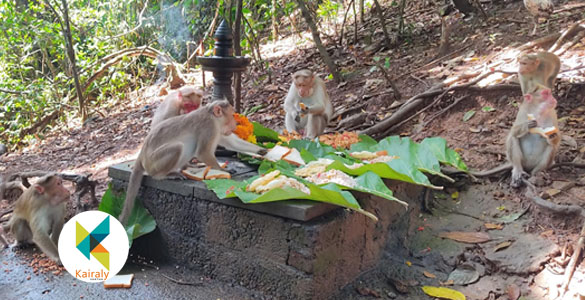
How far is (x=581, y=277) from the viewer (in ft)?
11.3

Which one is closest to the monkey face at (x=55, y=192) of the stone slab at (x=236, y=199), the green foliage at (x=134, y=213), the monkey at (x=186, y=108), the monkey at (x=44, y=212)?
the monkey at (x=44, y=212)

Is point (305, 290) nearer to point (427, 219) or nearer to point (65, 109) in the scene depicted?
point (427, 219)

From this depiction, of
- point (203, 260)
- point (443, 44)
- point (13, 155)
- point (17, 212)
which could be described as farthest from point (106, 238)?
point (13, 155)

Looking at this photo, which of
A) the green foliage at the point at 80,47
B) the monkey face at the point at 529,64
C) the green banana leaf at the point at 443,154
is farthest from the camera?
the green foliage at the point at 80,47

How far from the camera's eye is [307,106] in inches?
231

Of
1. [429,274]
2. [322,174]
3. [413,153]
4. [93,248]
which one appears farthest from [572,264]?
[93,248]

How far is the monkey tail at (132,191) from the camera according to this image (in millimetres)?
3879

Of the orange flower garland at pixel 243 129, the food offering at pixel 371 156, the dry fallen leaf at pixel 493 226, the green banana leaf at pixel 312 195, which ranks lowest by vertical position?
the dry fallen leaf at pixel 493 226

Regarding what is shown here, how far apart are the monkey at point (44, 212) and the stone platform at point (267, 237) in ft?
1.66

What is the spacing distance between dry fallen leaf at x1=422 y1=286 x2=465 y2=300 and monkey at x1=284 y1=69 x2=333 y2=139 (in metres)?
2.71

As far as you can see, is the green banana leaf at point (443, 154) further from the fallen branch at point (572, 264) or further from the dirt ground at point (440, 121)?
the fallen branch at point (572, 264)

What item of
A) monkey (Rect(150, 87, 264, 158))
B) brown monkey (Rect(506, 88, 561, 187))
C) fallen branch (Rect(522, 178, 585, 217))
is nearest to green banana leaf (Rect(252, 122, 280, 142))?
monkey (Rect(150, 87, 264, 158))

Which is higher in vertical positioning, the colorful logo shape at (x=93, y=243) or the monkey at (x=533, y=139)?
the monkey at (x=533, y=139)

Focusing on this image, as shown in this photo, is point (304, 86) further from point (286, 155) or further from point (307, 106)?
point (286, 155)
